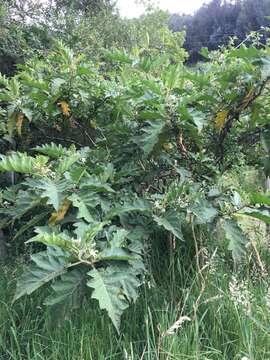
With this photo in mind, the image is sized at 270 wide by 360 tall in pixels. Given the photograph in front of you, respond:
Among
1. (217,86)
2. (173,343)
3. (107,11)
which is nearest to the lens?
(173,343)

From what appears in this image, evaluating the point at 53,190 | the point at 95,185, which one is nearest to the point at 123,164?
the point at 95,185

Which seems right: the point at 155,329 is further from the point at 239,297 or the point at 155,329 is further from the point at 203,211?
the point at 203,211

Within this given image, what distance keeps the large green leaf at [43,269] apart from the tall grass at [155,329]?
0.14 metres

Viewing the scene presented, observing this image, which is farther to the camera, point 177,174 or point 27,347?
point 177,174

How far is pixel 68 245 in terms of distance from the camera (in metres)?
1.44

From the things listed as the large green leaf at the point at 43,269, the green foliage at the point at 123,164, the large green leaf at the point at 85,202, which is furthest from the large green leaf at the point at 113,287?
the large green leaf at the point at 85,202

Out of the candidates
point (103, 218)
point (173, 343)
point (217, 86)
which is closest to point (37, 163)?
point (103, 218)

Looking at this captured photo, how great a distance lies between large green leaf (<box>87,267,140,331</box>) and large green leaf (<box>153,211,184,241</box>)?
0.96 ft

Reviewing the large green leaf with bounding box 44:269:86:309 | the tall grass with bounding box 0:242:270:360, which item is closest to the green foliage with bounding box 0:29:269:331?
the large green leaf with bounding box 44:269:86:309

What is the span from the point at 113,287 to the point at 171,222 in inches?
17.9

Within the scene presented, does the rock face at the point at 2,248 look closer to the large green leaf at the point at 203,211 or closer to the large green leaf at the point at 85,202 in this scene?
the large green leaf at the point at 85,202

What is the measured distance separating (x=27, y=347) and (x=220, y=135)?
1429mm

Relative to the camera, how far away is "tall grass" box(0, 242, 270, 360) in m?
1.65

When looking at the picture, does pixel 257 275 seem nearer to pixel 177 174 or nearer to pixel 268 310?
pixel 268 310
